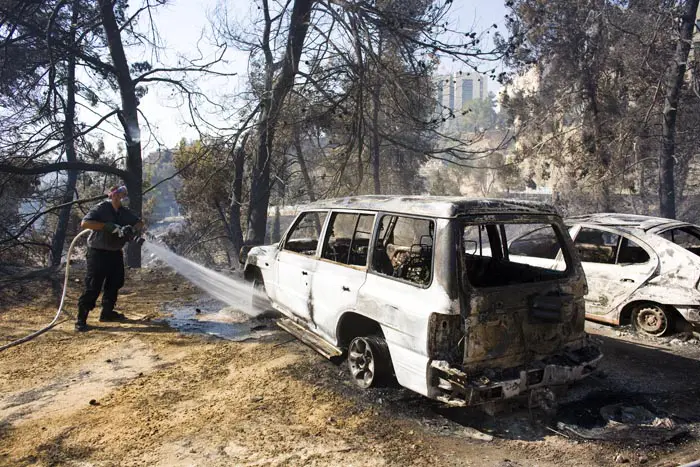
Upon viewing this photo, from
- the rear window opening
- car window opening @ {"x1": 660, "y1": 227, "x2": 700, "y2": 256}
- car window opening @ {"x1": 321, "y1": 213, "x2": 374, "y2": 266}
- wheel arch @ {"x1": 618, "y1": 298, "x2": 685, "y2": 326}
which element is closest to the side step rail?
car window opening @ {"x1": 321, "y1": 213, "x2": 374, "y2": 266}

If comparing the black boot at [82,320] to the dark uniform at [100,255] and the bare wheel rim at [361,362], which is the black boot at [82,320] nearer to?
the dark uniform at [100,255]

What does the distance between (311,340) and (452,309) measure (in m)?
2.09

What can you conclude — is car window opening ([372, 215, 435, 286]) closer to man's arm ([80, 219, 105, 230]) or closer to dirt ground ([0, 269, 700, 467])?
dirt ground ([0, 269, 700, 467])

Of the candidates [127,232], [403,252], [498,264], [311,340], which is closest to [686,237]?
[498,264]

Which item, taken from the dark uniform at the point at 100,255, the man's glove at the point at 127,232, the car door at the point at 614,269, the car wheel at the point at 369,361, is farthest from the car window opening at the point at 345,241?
the car door at the point at 614,269

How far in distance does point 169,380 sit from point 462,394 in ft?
9.62

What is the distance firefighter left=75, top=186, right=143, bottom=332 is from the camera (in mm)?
6215

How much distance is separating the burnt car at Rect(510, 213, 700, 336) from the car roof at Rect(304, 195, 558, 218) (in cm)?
204

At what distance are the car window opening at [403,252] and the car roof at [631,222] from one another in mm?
2469

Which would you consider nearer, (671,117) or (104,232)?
(104,232)

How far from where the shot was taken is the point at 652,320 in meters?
6.15

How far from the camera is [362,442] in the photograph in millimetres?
3537

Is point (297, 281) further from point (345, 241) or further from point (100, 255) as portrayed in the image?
point (100, 255)

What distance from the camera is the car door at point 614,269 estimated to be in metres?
6.16
